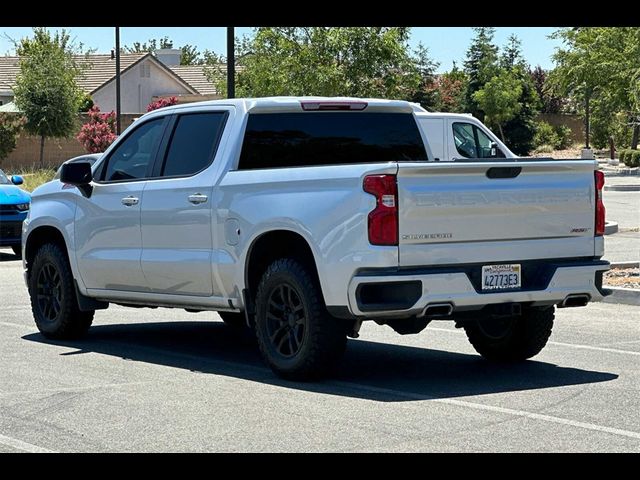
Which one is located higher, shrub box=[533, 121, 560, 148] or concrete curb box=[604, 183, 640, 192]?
shrub box=[533, 121, 560, 148]

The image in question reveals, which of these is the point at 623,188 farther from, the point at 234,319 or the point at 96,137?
the point at 234,319

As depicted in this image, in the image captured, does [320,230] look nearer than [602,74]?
Yes

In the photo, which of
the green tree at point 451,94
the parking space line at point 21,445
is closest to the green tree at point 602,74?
the green tree at point 451,94

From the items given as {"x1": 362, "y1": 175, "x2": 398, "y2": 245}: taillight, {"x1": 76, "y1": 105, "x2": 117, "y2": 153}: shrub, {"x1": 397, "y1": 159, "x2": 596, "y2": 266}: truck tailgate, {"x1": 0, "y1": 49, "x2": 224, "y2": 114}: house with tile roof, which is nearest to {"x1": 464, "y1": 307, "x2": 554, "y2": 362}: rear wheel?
{"x1": 397, "y1": 159, "x2": 596, "y2": 266}: truck tailgate

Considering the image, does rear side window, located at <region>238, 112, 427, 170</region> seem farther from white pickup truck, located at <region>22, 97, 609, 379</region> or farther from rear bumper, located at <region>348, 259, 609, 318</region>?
rear bumper, located at <region>348, 259, 609, 318</region>

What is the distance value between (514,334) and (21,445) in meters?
4.45

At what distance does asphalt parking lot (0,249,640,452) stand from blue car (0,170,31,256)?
9374 mm

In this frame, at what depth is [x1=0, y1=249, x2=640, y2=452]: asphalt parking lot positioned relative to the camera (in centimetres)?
796

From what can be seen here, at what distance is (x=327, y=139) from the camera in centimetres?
1138

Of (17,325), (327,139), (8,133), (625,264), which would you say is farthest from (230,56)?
(8,133)

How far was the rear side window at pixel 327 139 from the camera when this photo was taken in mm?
11109

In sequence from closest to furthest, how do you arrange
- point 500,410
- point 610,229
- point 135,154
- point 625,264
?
point 500,410
point 135,154
point 625,264
point 610,229

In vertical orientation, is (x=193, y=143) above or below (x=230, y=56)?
below

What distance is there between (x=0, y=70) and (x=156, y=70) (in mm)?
9858
